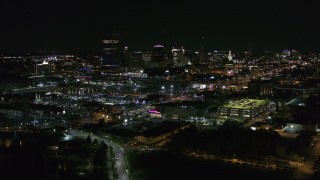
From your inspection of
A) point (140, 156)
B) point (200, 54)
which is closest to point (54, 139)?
point (140, 156)

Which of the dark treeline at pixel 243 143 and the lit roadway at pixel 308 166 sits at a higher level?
the dark treeline at pixel 243 143

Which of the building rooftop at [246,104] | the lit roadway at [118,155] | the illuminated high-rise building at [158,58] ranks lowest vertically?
the lit roadway at [118,155]

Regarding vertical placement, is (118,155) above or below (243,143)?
below

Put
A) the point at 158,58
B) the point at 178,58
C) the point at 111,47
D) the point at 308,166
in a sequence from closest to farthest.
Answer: the point at 308,166 < the point at 111,47 < the point at 158,58 < the point at 178,58

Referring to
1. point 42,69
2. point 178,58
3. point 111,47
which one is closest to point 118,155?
point 42,69

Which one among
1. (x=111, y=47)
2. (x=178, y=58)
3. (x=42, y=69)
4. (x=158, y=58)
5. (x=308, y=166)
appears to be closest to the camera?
(x=308, y=166)

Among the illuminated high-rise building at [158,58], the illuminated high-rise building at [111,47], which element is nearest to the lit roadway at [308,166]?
the illuminated high-rise building at [158,58]

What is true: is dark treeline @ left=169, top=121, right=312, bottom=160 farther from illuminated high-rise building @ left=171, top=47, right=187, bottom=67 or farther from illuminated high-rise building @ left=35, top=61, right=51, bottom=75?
illuminated high-rise building @ left=171, top=47, right=187, bottom=67

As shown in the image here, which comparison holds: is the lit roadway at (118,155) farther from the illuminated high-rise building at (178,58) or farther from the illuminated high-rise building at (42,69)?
the illuminated high-rise building at (178,58)

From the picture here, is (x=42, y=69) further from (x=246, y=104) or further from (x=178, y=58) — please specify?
(x=246, y=104)

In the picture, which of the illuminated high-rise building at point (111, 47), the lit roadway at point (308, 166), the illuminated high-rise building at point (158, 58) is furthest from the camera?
the illuminated high-rise building at point (158, 58)

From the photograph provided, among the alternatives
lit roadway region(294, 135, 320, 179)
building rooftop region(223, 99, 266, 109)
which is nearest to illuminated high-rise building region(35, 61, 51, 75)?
building rooftop region(223, 99, 266, 109)
